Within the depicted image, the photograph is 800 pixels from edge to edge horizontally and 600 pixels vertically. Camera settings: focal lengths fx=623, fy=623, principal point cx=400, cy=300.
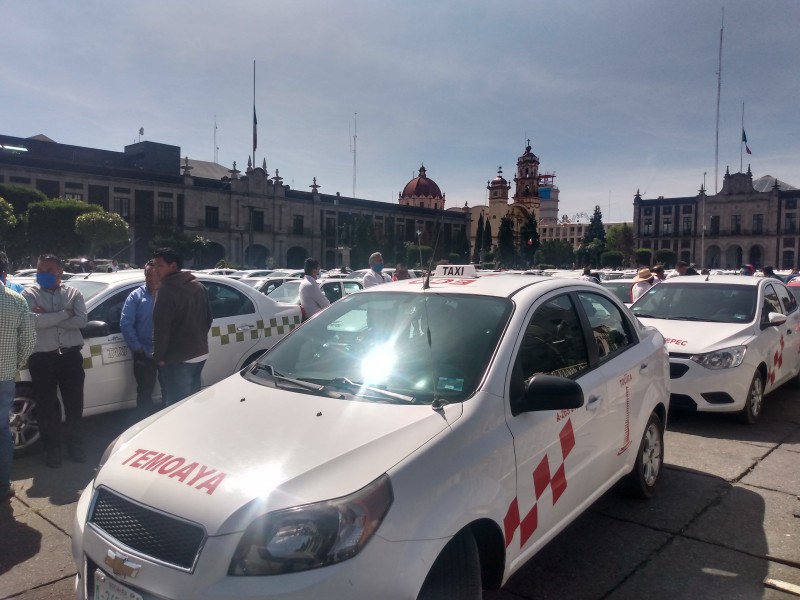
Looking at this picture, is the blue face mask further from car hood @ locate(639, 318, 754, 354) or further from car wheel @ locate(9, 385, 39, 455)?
car hood @ locate(639, 318, 754, 354)

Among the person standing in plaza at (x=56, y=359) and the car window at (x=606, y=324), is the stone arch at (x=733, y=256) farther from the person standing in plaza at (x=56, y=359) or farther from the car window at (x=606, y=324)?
the person standing in plaza at (x=56, y=359)

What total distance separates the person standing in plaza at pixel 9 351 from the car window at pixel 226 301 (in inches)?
92.5

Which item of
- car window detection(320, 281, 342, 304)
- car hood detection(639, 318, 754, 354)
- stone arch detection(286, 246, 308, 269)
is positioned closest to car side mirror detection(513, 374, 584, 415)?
car hood detection(639, 318, 754, 354)

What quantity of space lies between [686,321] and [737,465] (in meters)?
2.38

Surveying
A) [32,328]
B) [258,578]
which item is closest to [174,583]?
[258,578]

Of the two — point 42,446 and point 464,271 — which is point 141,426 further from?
point 42,446

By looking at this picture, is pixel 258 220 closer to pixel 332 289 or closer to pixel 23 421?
pixel 332 289

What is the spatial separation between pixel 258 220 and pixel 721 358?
6066cm

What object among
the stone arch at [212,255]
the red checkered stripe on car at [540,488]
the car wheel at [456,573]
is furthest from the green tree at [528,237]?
the car wheel at [456,573]

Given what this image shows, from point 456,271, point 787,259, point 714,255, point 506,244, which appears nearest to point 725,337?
point 456,271

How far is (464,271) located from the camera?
4344mm

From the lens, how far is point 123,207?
53969mm

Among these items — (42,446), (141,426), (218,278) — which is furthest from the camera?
(218,278)

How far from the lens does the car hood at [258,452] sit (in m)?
2.23
